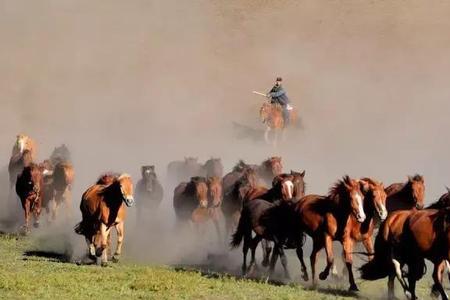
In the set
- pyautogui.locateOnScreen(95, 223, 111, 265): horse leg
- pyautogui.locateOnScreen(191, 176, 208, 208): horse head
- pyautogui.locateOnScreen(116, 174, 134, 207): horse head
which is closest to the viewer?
pyautogui.locateOnScreen(116, 174, 134, 207): horse head

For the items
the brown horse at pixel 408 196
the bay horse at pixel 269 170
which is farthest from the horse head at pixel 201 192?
the brown horse at pixel 408 196

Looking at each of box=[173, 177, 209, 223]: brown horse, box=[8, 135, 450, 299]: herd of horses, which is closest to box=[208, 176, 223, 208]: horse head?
box=[8, 135, 450, 299]: herd of horses

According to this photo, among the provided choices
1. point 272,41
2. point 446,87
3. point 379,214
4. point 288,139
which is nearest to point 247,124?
point 288,139

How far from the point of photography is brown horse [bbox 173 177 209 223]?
76.1 ft

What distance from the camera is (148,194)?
2605 cm

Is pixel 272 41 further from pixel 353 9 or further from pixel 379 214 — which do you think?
pixel 379 214

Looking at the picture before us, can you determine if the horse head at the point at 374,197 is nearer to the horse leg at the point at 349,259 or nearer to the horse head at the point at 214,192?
the horse leg at the point at 349,259

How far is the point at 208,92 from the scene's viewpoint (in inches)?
2472

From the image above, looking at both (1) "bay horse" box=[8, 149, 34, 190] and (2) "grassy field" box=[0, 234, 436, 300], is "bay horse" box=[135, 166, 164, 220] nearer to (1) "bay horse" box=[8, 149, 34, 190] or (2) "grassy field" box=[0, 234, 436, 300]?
(1) "bay horse" box=[8, 149, 34, 190]

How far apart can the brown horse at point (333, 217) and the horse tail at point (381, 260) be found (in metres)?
0.47

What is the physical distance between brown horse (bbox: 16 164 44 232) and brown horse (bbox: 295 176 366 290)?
414 inches

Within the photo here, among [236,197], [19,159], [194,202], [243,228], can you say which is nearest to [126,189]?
[243,228]

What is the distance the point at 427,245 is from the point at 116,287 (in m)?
5.61

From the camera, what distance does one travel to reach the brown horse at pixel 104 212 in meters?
17.8
